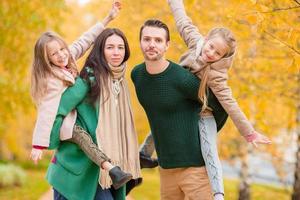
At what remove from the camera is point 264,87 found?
24.8ft

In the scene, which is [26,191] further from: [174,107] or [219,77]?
[219,77]

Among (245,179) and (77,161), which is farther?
(245,179)

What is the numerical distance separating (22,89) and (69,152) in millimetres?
5588

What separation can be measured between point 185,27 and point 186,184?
3.93ft

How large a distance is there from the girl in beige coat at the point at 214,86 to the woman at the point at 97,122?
1.74 ft

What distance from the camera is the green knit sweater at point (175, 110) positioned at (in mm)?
4168

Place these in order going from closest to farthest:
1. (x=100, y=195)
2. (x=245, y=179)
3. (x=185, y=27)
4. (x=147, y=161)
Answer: (x=100, y=195) → (x=185, y=27) → (x=147, y=161) → (x=245, y=179)

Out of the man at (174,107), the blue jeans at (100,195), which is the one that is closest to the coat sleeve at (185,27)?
the man at (174,107)

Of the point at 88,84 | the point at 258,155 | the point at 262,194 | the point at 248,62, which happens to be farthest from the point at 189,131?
the point at 262,194

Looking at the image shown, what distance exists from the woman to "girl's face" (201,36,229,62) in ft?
2.02

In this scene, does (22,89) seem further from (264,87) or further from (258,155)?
(258,155)

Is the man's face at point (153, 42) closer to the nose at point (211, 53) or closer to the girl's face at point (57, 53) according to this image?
the nose at point (211, 53)

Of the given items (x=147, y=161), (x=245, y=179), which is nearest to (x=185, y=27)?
(x=147, y=161)

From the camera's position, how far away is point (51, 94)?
4086 millimetres
